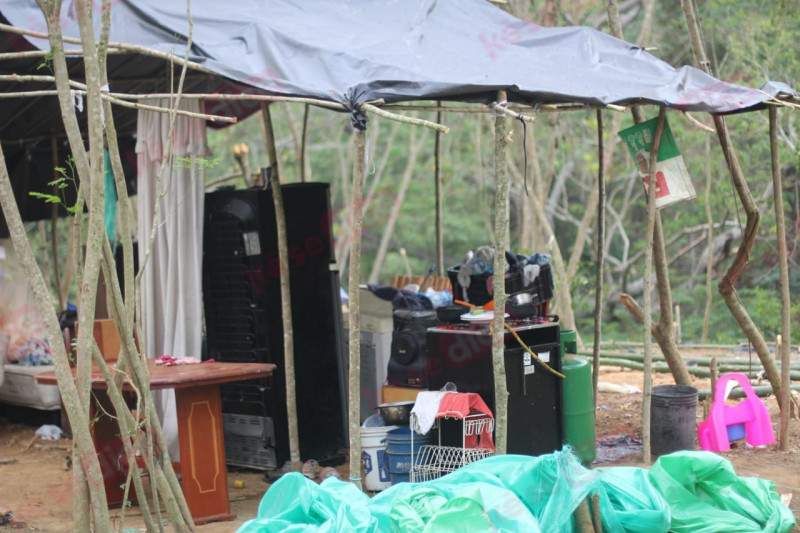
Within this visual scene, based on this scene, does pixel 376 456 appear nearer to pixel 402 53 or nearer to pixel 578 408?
pixel 578 408

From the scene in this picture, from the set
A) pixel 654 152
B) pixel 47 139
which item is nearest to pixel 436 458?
pixel 654 152

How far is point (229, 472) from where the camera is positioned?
6.57m

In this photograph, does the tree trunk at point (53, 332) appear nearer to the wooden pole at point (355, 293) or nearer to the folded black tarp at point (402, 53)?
the wooden pole at point (355, 293)

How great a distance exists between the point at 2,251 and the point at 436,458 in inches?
193

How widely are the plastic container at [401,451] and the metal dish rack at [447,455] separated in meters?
0.04

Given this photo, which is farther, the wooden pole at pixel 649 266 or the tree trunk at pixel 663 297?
the tree trunk at pixel 663 297

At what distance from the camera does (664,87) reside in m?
5.73

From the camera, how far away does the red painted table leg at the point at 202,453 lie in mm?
5160

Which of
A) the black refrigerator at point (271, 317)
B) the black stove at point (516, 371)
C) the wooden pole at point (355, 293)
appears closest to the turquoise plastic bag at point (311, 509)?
the wooden pole at point (355, 293)

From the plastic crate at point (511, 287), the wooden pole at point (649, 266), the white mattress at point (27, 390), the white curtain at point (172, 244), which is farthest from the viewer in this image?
the white mattress at point (27, 390)

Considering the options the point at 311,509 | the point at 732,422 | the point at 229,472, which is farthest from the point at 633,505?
the point at 229,472

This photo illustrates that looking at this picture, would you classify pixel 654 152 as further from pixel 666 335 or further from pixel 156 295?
pixel 156 295

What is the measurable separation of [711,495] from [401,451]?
1.72 m

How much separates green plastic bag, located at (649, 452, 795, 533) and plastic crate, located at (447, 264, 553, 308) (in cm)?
185
